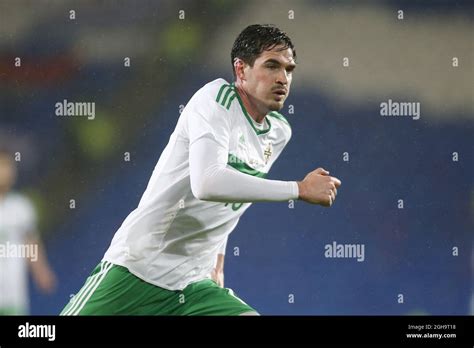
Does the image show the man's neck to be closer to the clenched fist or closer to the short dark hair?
the short dark hair

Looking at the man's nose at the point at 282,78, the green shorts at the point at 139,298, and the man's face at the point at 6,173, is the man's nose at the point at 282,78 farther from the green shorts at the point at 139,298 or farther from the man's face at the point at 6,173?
the man's face at the point at 6,173

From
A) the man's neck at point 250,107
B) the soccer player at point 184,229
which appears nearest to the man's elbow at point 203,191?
the soccer player at point 184,229

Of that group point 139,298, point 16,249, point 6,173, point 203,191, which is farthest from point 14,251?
point 203,191

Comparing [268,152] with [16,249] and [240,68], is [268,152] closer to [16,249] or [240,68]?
[240,68]

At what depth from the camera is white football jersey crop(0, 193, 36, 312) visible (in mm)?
5258

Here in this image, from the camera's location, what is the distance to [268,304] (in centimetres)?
562

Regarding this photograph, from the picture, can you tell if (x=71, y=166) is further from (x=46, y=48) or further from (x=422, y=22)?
(x=422, y=22)

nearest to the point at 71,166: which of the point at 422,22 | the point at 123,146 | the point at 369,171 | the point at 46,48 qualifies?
the point at 123,146

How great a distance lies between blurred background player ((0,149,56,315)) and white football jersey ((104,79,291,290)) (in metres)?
1.30

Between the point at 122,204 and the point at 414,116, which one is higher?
the point at 414,116

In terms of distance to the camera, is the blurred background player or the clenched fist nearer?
the clenched fist

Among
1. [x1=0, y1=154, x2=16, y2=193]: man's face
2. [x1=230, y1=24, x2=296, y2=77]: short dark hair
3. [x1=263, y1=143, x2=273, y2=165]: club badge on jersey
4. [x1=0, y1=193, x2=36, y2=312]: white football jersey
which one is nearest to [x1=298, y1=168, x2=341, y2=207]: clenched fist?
[x1=263, y1=143, x2=273, y2=165]: club badge on jersey

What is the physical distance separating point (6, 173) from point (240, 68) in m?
1.87
